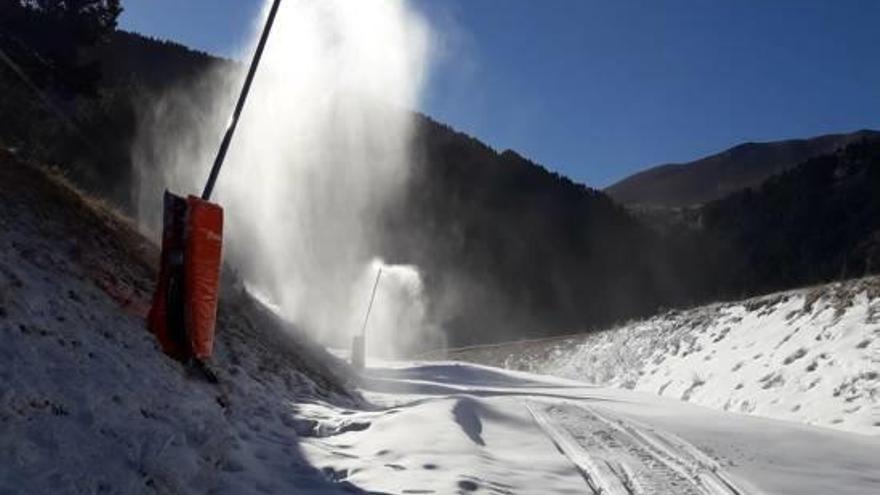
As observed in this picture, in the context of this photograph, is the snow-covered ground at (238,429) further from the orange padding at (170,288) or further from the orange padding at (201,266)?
the orange padding at (201,266)

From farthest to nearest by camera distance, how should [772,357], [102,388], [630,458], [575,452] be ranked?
[772,357] < [575,452] < [630,458] < [102,388]

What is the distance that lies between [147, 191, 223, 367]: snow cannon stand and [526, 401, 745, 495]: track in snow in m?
4.41

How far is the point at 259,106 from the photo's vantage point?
6247 cm

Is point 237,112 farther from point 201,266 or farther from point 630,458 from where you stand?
point 630,458

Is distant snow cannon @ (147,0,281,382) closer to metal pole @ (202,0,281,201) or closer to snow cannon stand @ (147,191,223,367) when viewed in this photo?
snow cannon stand @ (147,191,223,367)

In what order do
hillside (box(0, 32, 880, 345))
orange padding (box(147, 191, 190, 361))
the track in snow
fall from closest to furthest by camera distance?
the track in snow, orange padding (box(147, 191, 190, 361)), hillside (box(0, 32, 880, 345))

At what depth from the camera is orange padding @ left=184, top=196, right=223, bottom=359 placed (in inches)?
373

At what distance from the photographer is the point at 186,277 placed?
373 inches

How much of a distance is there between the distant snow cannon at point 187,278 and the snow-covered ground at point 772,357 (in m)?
11.4

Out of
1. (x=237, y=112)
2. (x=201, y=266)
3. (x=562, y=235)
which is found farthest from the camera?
(x=562, y=235)

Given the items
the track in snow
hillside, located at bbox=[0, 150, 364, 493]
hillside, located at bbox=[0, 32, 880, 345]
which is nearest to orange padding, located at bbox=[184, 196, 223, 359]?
hillside, located at bbox=[0, 150, 364, 493]

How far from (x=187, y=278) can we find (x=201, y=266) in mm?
217

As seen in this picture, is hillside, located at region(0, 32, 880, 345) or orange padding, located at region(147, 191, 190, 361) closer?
orange padding, located at region(147, 191, 190, 361)

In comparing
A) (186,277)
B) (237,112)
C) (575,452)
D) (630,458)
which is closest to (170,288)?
(186,277)
